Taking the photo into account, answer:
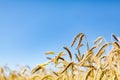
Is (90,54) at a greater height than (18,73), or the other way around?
(18,73)

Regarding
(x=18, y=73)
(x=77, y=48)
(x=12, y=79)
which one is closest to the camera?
(x=77, y=48)

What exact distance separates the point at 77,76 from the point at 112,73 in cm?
68

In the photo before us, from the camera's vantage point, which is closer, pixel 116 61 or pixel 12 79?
pixel 116 61

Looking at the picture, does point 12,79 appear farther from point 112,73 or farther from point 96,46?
point 112,73

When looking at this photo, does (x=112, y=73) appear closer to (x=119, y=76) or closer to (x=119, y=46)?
(x=119, y=76)

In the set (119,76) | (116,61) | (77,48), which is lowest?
(119,76)

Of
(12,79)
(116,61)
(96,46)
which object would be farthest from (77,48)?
(12,79)

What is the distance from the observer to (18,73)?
198 inches

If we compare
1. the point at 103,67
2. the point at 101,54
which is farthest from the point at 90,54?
the point at 103,67

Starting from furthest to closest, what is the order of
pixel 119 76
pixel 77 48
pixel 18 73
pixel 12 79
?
pixel 18 73 → pixel 12 79 → pixel 77 48 → pixel 119 76

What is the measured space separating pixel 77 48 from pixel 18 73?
5.31ft

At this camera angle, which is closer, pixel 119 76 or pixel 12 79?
pixel 119 76

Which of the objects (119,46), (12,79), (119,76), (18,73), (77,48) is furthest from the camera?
(18,73)

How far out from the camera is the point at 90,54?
11.3 feet
